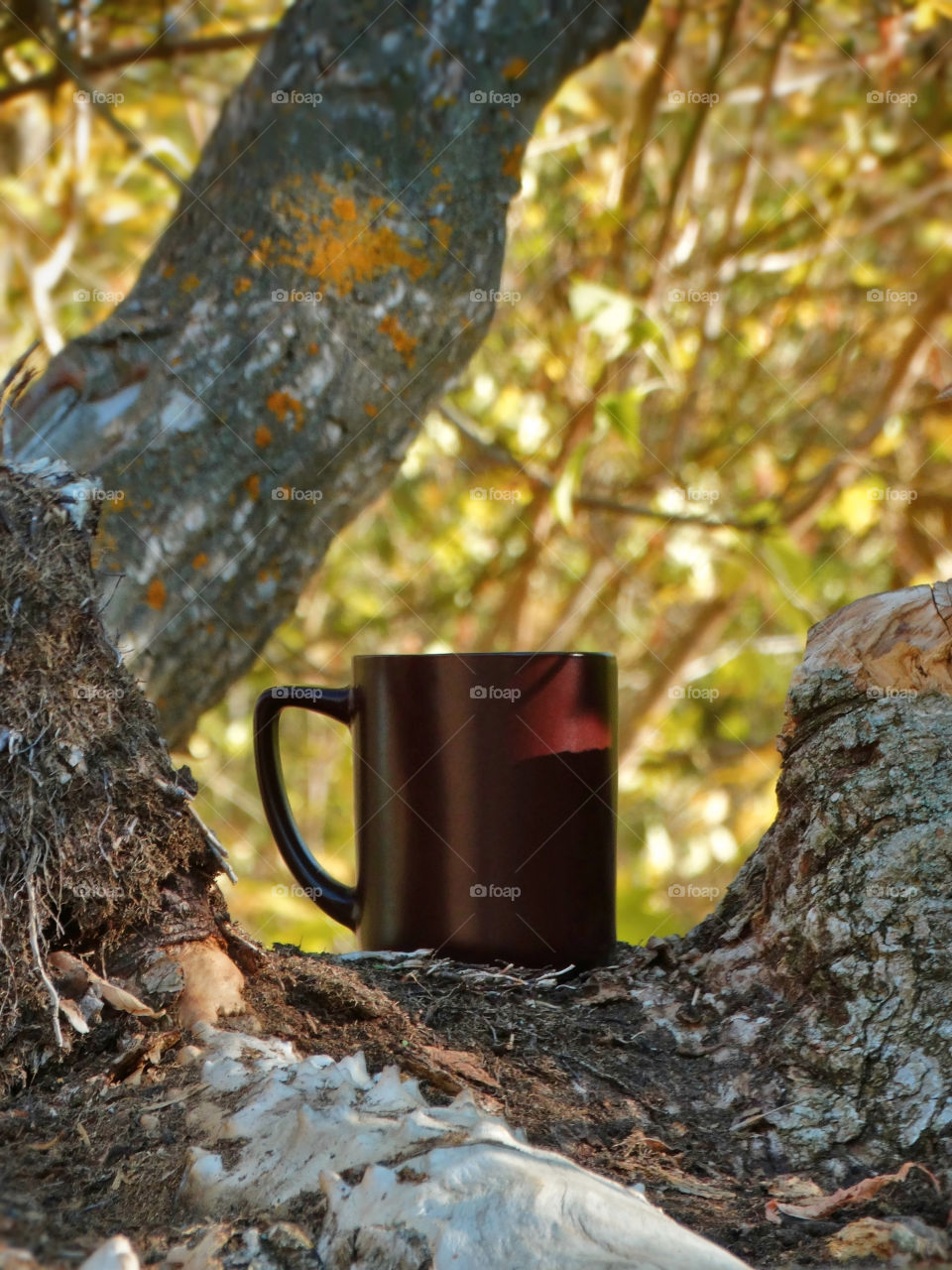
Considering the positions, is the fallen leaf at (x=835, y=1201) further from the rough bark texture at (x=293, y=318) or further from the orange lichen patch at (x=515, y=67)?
the orange lichen patch at (x=515, y=67)

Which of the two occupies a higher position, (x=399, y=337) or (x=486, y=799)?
(x=399, y=337)

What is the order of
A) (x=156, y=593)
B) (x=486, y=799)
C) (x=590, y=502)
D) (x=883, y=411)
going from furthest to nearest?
1. (x=883, y=411)
2. (x=590, y=502)
3. (x=156, y=593)
4. (x=486, y=799)

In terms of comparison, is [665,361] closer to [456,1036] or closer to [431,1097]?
[456,1036]

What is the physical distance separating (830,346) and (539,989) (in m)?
3.73

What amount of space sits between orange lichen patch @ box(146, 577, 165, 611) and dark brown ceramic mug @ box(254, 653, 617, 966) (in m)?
0.63

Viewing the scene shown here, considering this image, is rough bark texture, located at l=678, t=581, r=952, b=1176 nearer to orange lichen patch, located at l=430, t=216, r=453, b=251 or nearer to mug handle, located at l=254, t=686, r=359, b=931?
mug handle, located at l=254, t=686, r=359, b=931

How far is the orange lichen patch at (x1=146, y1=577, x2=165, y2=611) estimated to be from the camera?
1.75 meters

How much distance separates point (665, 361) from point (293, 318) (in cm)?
183

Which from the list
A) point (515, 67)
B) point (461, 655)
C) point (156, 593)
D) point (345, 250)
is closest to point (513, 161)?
point (515, 67)

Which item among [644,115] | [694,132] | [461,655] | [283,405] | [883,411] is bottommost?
[461,655]

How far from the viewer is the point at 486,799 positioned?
1.14 metres

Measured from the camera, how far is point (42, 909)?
91 centimetres

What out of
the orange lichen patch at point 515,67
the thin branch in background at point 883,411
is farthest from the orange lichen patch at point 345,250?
the thin branch in background at point 883,411

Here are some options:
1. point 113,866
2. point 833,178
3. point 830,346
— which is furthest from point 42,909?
point 830,346
